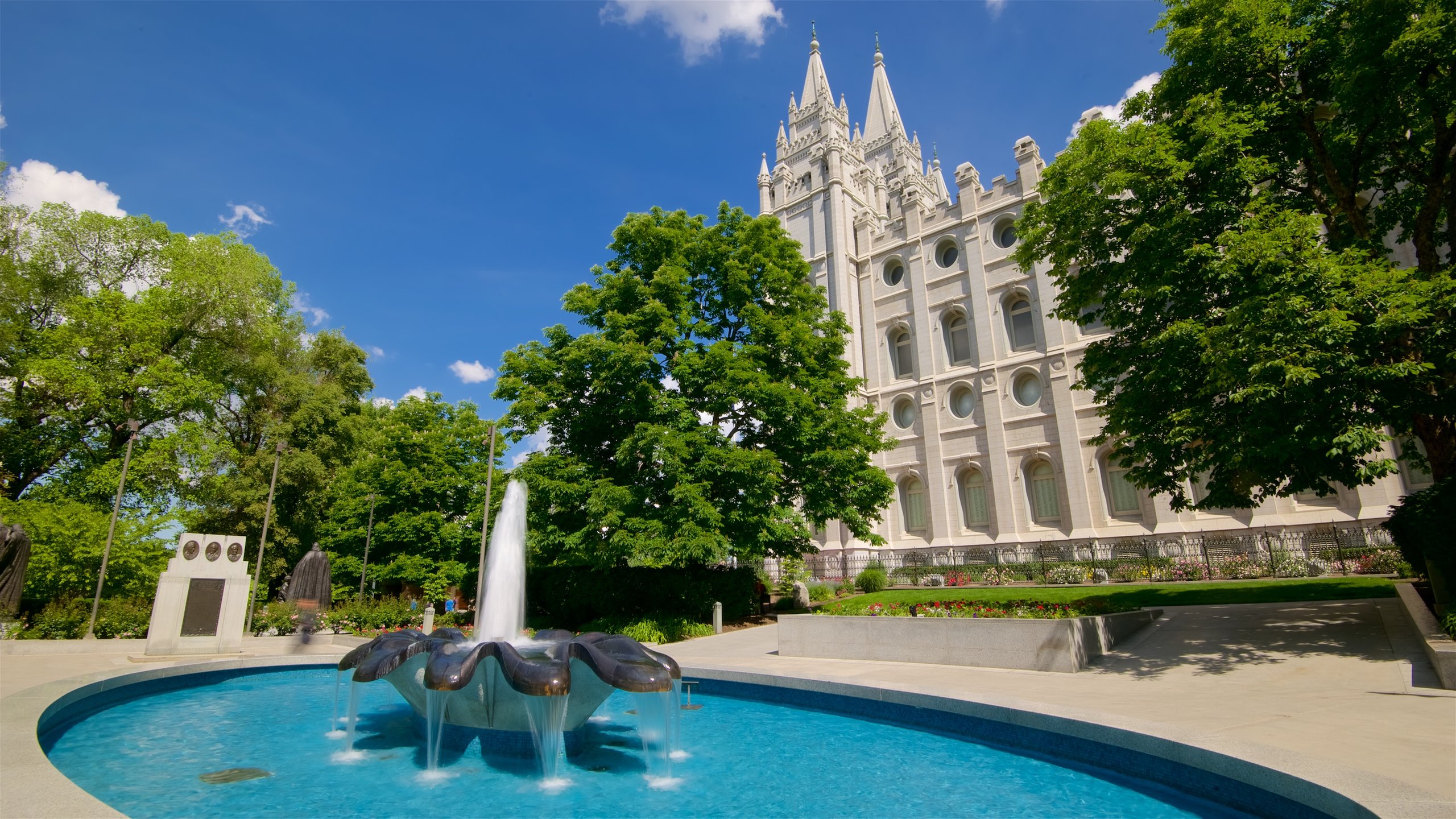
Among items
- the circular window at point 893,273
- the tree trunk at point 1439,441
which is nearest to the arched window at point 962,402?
the circular window at point 893,273

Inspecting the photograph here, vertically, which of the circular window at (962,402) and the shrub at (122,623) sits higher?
the circular window at (962,402)

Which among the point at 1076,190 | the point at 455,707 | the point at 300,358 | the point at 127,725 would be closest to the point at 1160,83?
the point at 1076,190

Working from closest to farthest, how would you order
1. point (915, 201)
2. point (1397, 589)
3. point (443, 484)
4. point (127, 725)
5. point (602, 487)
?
1. point (127, 725)
2. point (1397, 589)
3. point (602, 487)
4. point (443, 484)
5. point (915, 201)

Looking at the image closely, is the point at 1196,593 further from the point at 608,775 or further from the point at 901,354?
the point at 901,354

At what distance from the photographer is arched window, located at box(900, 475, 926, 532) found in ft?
129

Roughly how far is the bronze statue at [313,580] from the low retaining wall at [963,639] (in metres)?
18.3

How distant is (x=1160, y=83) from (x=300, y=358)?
40772 millimetres

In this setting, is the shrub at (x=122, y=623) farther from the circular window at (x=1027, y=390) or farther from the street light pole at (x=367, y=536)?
the circular window at (x=1027, y=390)

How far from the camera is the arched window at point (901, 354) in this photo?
4222cm

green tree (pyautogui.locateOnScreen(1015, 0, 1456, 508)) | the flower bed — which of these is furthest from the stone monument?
green tree (pyautogui.locateOnScreen(1015, 0, 1456, 508))

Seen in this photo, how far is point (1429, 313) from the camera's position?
9594 millimetres

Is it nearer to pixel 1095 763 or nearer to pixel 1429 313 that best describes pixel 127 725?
pixel 1095 763

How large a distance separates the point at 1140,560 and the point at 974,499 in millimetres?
10678

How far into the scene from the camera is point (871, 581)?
1246 inches
